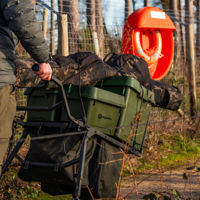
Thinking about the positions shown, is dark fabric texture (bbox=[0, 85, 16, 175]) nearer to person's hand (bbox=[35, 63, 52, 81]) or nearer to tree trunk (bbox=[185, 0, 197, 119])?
person's hand (bbox=[35, 63, 52, 81])

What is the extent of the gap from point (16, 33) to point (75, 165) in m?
1.20

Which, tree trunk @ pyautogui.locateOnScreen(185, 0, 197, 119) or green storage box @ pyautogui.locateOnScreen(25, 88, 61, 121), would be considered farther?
tree trunk @ pyautogui.locateOnScreen(185, 0, 197, 119)

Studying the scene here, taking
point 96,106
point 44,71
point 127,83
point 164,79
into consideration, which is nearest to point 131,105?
point 127,83

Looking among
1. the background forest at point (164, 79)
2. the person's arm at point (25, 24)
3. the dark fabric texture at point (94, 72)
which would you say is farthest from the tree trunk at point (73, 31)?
the person's arm at point (25, 24)

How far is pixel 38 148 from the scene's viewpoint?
2.96 m

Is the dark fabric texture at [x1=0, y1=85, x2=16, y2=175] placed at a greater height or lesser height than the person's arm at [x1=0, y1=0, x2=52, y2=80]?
lesser

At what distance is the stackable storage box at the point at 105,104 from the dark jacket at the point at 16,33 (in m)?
0.61

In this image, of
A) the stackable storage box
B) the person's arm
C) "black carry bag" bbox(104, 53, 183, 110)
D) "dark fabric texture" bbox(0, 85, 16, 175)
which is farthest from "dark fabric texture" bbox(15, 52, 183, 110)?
the person's arm

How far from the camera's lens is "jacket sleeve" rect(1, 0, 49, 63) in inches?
83.0

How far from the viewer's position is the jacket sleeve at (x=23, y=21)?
2107 mm

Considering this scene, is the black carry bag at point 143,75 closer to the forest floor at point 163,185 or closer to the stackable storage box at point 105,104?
the stackable storage box at point 105,104

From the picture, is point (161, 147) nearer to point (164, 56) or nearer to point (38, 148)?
point (164, 56)

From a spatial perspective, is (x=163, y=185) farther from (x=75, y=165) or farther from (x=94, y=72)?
(x=94, y=72)

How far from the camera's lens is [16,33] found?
2.16 meters
